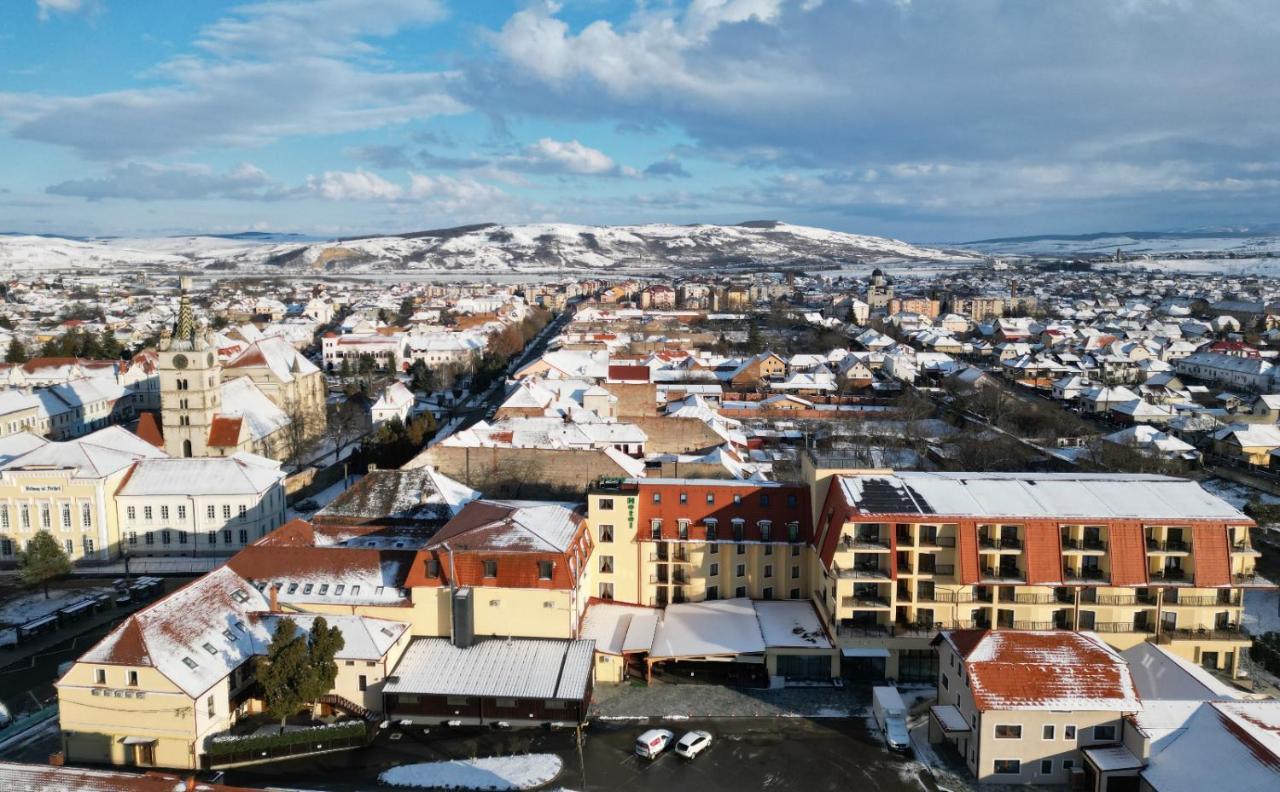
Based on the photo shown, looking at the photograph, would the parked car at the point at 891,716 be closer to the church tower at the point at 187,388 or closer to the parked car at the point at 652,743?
the parked car at the point at 652,743

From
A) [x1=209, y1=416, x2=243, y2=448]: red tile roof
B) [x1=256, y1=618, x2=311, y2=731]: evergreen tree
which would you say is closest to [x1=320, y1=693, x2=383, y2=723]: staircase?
[x1=256, y1=618, x2=311, y2=731]: evergreen tree

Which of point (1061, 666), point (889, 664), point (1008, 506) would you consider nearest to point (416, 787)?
point (889, 664)

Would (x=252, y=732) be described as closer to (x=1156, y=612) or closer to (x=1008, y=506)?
(x=1008, y=506)

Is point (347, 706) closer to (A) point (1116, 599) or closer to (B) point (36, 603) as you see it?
(B) point (36, 603)

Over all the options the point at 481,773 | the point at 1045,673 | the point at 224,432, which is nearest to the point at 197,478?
the point at 224,432

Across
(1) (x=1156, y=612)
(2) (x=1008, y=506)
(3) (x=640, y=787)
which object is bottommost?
(3) (x=640, y=787)

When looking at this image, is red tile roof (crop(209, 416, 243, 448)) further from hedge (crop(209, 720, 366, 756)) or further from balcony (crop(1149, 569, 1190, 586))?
balcony (crop(1149, 569, 1190, 586))

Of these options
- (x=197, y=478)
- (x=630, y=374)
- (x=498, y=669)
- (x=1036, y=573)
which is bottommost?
(x=498, y=669)
